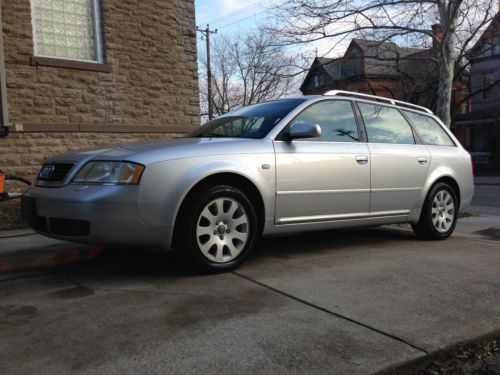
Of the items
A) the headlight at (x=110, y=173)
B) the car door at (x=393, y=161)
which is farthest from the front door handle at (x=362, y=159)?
the headlight at (x=110, y=173)

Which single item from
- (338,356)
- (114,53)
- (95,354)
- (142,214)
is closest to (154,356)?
(95,354)

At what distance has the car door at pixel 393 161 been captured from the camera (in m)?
5.38

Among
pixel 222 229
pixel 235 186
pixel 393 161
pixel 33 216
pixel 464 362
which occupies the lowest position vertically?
pixel 464 362

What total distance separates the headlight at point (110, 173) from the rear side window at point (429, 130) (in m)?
3.69

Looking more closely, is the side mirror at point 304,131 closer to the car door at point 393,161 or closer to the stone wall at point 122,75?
the car door at point 393,161

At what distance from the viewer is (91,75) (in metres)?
10.1

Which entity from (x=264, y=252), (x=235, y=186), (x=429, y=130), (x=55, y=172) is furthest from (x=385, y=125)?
(x=55, y=172)

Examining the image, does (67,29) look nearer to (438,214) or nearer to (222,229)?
(222,229)

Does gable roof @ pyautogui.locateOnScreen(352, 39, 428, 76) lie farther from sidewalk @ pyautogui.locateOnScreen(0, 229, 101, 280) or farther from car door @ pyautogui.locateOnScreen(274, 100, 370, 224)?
sidewalk @ pyautogui.locateOnScreen(0, 229, 101, 280)

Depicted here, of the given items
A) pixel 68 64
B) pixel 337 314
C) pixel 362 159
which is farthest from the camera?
pixel 68 64

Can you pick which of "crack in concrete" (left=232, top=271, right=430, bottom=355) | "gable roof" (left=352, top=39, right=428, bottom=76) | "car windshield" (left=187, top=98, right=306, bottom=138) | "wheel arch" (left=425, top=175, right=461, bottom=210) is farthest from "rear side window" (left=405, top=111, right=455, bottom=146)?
"gable roof" (left=352, top=39, right=428, bottom=76)

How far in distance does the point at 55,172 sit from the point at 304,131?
2210mm

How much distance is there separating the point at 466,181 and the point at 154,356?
5144 millimetres

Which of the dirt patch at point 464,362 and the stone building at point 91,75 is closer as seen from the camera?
the dirt patch at point 464,362
